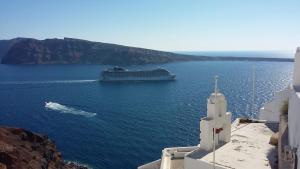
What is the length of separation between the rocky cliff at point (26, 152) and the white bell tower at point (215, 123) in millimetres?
17136

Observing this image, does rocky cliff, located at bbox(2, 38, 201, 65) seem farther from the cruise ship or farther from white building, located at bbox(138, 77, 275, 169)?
white building, located at bbox(138, 77, 275, 169)

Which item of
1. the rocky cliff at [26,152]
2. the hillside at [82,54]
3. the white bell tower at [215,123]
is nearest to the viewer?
the white bell tower at [215,123]

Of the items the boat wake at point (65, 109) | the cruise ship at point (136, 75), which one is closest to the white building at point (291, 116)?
the boat wake at point (65, 109)

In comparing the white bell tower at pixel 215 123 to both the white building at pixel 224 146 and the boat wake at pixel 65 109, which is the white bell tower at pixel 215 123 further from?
the boat wake at pixel 65 109

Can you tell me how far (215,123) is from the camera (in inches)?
574

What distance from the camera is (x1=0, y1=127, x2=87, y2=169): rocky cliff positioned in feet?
90.3

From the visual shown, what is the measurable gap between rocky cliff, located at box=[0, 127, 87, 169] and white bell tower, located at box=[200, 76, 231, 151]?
56.2 ft

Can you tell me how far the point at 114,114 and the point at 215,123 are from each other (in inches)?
1705

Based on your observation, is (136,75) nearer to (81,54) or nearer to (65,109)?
(65,109)

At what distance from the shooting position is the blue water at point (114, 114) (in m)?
39.1

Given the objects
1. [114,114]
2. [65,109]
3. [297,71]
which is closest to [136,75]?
[65,109]

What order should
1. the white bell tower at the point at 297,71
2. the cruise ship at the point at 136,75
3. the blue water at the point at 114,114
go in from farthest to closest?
the cruise ship at the point at 136,75
the blue water at the point at 114,114
the white bell tower at the point at 297,71

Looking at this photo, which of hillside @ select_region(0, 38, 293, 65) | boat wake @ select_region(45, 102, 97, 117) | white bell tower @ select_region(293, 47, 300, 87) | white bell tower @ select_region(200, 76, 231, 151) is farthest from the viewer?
hillside @ select_region(0, 38, 293, 65)

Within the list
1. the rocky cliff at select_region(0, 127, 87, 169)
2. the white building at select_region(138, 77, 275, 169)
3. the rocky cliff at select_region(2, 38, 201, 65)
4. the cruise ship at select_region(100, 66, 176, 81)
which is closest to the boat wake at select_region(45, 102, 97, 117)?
the rocky cliff at select_region(0, 127, 87, 169)
